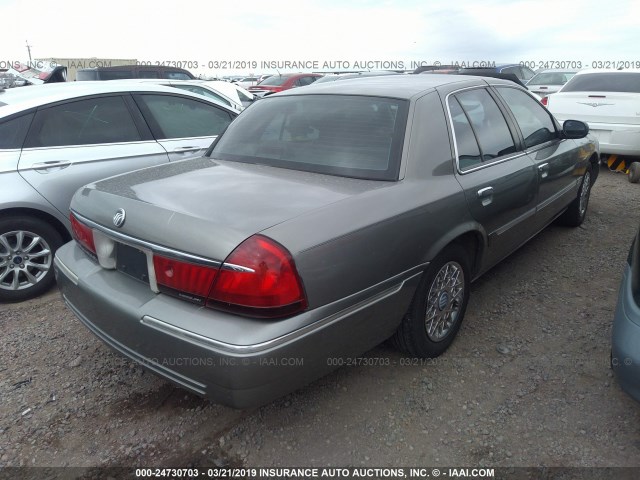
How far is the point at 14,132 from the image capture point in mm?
3672

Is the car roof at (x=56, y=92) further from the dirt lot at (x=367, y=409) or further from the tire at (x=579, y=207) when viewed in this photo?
the tire at (x=579, y=207)

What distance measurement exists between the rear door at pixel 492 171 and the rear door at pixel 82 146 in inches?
100.0

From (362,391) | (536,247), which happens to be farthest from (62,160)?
(536,247)

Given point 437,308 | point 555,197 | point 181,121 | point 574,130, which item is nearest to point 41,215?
point 181,121

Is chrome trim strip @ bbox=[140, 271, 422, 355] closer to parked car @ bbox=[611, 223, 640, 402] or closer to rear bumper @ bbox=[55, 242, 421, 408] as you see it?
rear bumper @ bbox=[55, 242, 421, 408]

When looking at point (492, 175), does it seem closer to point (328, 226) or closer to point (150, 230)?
point (328, 226)

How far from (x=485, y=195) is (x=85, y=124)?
122 inches

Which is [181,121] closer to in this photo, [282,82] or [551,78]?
[282,82]

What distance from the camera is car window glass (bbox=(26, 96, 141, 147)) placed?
12.5 ft

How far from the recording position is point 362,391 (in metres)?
2.69

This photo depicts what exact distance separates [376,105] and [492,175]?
87cm

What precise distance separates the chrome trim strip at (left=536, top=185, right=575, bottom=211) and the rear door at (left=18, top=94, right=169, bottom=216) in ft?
10.1

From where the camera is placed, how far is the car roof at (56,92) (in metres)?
3.79

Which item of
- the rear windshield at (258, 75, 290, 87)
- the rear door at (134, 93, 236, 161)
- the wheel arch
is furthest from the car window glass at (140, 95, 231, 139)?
the rear windshield at (258, 75, 290, 87)
